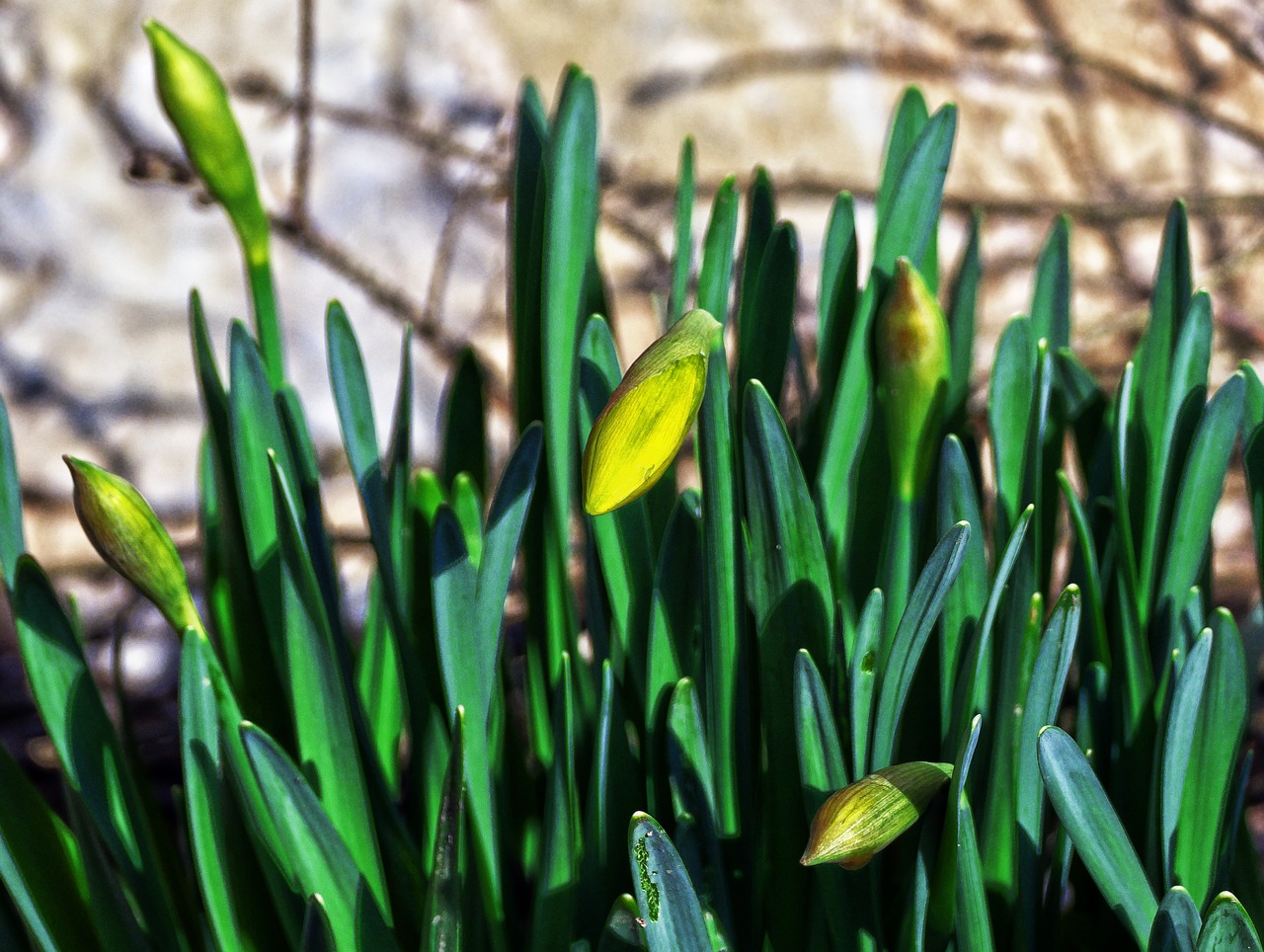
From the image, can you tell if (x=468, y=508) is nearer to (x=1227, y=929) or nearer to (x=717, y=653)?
(x=717, y=653)

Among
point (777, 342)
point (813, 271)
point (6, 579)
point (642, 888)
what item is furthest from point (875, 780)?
point (813, 271)

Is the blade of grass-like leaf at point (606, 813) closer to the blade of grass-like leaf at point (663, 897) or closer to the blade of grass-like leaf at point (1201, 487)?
the blade of grass-like leaf at point (663, 897)

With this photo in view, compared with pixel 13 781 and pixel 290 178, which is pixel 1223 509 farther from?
pixel 13 781

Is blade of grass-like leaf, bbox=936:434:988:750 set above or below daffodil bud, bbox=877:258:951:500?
below

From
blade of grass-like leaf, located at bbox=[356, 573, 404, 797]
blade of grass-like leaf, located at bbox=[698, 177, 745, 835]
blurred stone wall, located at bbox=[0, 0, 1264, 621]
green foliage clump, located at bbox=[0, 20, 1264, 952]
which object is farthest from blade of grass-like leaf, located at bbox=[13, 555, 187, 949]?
blurred stone wall, located at bbox=[0, 0, 1264, 621]

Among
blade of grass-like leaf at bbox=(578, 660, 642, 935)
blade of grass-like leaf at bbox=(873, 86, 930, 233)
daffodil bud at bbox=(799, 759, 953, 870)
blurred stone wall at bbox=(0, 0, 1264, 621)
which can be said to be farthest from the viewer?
blurred stone wall at bbox=(0, 0, 1264, 621)

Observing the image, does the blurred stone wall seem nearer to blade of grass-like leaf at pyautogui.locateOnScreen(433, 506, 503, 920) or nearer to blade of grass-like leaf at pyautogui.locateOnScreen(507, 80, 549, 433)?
blade of grass-like leaf at pyautogui.locateOnScreen(507, 80, 549, 433)

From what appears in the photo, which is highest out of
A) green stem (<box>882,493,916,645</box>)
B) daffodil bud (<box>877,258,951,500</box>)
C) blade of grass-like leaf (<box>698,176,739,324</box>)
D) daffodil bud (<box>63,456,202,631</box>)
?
blade of grass-like leaf (<box>698,176,739,324</box>)

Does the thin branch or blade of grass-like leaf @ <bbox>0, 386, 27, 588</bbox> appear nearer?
blade of grass-like leaf @ <bbox>0, 386, 27, 588</bbox>
